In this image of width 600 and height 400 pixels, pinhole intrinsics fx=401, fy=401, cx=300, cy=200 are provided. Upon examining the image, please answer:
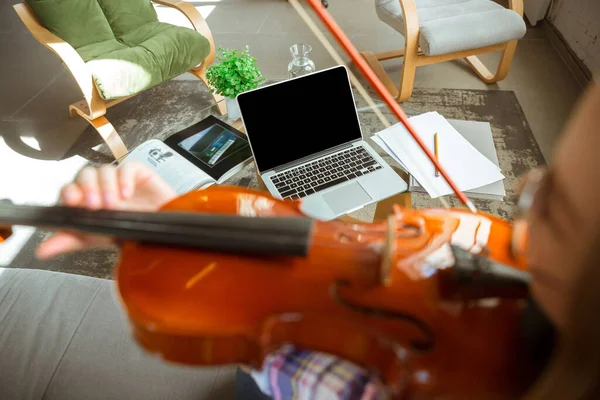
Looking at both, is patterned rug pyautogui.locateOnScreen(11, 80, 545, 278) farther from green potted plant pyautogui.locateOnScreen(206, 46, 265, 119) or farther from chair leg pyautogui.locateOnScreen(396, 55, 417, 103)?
green potted plant pyautogui.locateOnScreen(206, 46, 265, 119)

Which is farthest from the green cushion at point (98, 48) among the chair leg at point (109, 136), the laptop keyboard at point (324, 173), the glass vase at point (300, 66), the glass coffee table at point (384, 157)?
the laptop keyboard at point (324, 173)

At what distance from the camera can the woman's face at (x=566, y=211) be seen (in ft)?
0.93

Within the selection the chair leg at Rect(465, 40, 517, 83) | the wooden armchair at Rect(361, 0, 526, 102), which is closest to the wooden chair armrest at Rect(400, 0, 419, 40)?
the wooden armchair at Rect(361, 0, 526, 102)

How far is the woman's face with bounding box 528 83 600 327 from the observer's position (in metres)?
0.28

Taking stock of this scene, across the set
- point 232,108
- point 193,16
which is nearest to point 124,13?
point 193,16

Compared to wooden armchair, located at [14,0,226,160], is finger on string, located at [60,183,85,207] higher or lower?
higher

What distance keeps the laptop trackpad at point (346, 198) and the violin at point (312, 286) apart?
1.80 feet

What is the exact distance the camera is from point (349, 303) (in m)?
0.58

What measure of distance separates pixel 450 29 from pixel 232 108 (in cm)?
119

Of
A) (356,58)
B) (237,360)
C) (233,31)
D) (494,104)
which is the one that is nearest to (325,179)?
(356,58)

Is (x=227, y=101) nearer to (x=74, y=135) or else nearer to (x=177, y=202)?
(x=177, y=202)

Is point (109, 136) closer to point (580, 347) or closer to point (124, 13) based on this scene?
point (124, 13)

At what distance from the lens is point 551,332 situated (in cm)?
36

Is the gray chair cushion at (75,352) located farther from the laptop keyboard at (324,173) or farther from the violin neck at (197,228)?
the laptop keyboard at (324,173)
